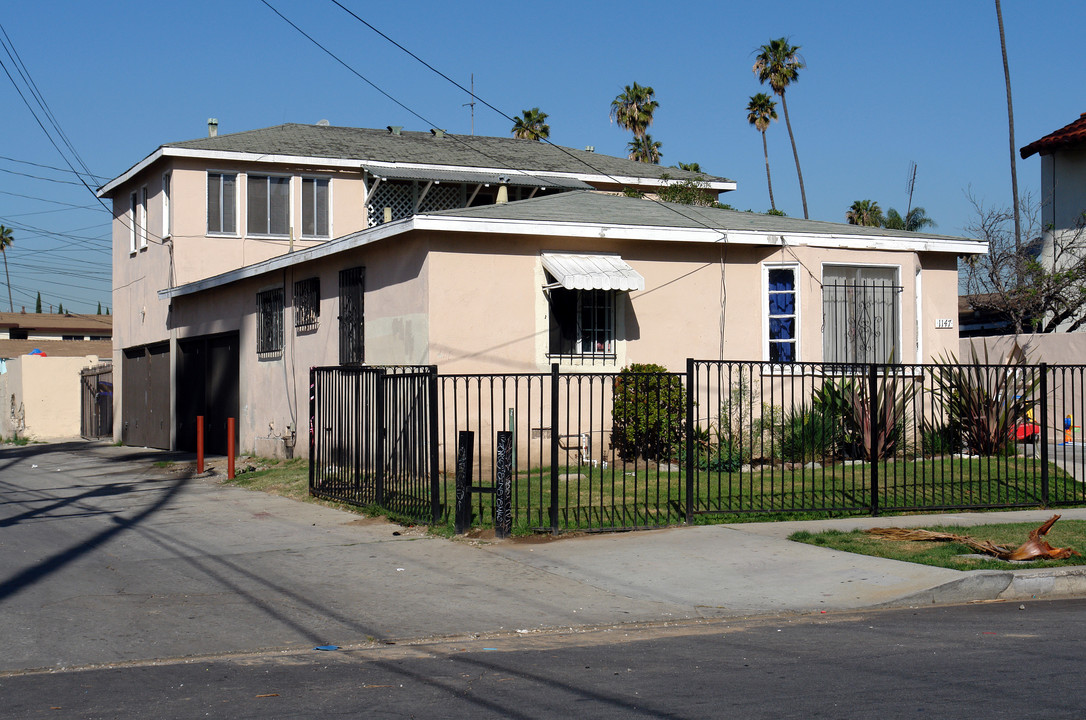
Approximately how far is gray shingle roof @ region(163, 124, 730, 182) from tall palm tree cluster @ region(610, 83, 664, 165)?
52.6ft

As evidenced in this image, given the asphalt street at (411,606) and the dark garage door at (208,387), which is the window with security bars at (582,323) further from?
the dark garage door at (208,387)

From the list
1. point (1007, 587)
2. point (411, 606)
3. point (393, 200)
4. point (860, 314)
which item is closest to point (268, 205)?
point (393, 200)

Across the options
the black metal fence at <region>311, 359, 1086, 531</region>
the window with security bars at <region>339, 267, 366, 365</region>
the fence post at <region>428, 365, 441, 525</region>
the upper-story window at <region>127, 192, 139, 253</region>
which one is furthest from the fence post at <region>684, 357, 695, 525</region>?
the upper-story window at <region>127, 192, 139, 253</region>

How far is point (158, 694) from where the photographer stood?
560 centimetres

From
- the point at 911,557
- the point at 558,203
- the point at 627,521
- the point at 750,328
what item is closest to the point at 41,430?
the point at 558,203

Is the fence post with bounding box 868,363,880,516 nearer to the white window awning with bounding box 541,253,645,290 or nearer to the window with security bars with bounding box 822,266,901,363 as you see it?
the white window awning with bounding box 541,253,645,290

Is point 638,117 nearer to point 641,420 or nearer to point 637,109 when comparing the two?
point 637,109

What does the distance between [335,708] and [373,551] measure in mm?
4719

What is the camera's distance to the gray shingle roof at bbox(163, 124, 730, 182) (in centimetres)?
2475

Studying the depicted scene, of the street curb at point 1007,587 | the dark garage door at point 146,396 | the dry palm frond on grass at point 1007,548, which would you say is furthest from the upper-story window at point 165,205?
the street curb at point 1007,587

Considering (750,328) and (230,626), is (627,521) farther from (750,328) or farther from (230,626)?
(750,328)

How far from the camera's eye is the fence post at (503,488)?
33.1 feet

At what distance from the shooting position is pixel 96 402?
29.8 meters

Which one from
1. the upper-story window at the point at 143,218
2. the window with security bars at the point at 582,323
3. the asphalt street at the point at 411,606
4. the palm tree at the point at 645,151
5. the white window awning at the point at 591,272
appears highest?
the palm tree at the point at 645,151
